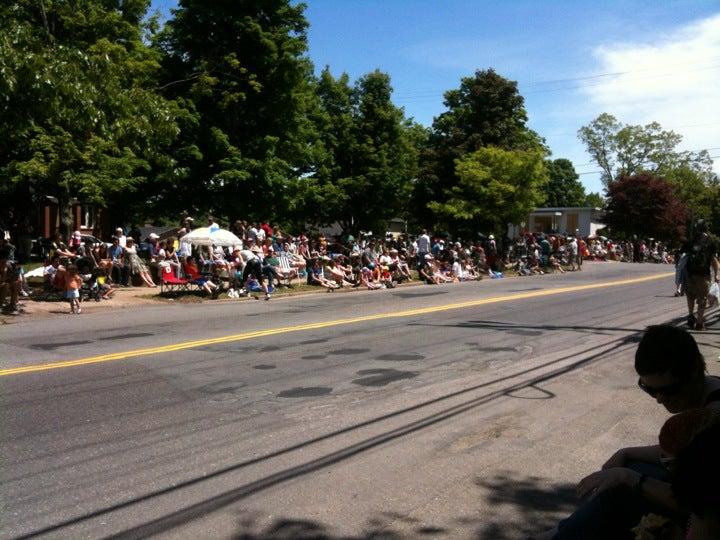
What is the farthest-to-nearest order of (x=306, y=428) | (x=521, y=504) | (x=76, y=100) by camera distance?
(x=76, y=100)
(x=306, y=428)
(x=521, y=504)

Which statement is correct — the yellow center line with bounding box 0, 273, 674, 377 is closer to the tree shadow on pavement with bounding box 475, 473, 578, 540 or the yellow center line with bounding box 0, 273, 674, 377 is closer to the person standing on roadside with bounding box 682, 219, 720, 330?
the person standing on roadside with bounding box 682, 219, 720, 330

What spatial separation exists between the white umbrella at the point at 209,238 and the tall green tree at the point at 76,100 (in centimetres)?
258

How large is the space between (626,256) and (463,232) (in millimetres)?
18411

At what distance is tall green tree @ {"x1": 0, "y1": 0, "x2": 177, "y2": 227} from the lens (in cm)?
1322

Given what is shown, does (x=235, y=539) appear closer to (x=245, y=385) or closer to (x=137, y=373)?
(x=245, y=385)

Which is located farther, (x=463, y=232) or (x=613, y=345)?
(x=463, y=232)

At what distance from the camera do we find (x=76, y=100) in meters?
13.9

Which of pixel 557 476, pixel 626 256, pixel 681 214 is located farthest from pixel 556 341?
pixel 681 214

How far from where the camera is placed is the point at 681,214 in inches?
2409

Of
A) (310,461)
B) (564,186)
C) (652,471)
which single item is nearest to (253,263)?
(310,461)

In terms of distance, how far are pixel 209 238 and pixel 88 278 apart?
3813mm

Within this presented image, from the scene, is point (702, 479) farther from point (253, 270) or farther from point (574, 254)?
point (574, 254)

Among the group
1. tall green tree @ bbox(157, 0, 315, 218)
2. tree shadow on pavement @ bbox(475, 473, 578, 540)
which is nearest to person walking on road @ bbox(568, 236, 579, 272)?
tall green tree @ bbox(157, 0, 315, 218)

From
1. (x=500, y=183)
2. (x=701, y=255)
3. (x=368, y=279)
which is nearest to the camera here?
(x=701, y=255)
